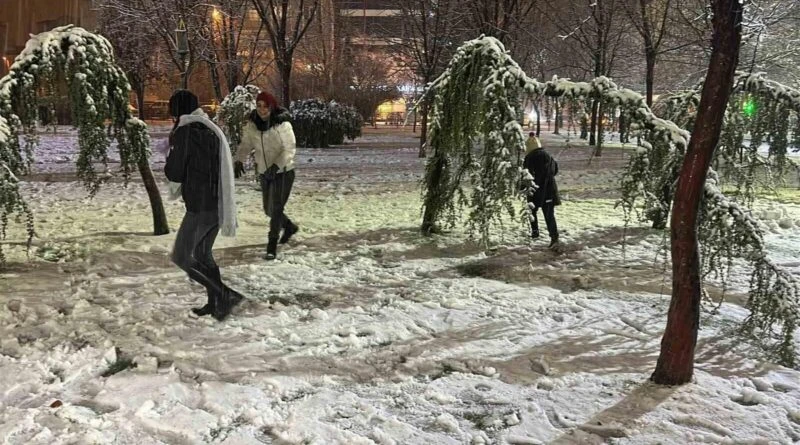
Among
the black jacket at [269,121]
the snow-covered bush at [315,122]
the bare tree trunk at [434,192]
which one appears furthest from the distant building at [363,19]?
the black jacket at [269,121]

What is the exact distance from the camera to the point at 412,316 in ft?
16.3

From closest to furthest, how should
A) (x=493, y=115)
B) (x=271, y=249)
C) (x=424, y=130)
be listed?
(x=493, y=115)
(x=271, y=249)
(x=424, y=130)

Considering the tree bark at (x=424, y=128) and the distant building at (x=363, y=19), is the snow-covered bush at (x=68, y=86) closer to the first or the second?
the tree bark at (x=424, y=128)

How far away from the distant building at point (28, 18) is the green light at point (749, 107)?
27123 mm

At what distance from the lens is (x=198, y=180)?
4.60m

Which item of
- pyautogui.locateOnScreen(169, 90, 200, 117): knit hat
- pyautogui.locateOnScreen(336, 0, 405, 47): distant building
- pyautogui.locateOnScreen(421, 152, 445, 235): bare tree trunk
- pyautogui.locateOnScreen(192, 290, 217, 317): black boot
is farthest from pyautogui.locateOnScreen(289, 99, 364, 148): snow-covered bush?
pyautogui.locateOnScreen(192, 290, 217, 317): black boot

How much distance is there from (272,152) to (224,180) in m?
2.06

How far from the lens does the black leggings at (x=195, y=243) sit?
15.2 feet

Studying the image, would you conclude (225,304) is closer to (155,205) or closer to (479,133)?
(479,133)

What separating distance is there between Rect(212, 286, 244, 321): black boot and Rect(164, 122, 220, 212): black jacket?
2.47 feet

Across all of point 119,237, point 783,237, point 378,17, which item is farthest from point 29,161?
point 378,17

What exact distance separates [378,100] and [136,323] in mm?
39251

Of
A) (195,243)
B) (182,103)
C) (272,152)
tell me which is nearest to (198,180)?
(195,243)

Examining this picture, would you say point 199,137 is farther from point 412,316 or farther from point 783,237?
point 783,237
